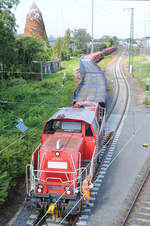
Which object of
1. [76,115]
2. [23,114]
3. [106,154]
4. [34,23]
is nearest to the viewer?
[76,115]

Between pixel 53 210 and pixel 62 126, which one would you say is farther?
pixel 62 126

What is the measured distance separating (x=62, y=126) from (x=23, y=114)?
29.6 feet

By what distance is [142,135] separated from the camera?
1867cm

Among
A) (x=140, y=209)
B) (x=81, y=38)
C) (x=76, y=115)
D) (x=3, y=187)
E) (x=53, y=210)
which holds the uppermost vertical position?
(x=81, y=38)

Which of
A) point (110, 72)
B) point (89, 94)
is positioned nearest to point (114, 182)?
point (89, 94)

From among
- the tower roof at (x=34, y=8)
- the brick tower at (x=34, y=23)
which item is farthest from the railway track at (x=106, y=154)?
the tower roof at (x=34, y=8)

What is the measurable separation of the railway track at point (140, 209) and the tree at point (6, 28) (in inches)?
754

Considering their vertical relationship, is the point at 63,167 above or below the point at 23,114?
below

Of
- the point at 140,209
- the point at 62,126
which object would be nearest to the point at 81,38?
the point at 62,126

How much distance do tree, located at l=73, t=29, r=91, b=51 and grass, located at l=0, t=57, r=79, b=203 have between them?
3116 centimetres

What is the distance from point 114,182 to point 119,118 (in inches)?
442

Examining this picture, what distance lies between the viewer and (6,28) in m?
25.4

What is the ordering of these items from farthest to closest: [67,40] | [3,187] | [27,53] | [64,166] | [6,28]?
[67,40], [27,53], [6,28], [3,187], [64,166]

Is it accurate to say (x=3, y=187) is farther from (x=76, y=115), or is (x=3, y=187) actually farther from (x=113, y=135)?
(x=113, y=135)
